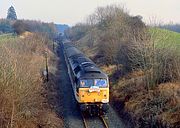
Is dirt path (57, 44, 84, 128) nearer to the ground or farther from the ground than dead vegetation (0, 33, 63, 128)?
nearer to the ground

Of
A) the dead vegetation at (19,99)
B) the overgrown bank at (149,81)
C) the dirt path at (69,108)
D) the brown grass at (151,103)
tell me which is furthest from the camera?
the dirt path at (69,108)

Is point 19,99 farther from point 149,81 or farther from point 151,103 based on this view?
point 149,81

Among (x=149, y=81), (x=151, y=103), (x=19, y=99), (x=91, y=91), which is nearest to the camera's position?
(x=19, y=99)

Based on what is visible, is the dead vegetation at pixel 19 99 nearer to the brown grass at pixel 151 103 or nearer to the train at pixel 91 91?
the train at pixel 91 91

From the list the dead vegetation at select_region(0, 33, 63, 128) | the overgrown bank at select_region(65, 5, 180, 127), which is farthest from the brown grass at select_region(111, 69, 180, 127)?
the dead vegetation at select_region(0, 33, 63, 128)

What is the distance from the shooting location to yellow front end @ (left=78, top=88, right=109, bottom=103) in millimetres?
21984

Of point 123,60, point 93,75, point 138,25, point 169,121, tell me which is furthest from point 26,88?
point 138,25

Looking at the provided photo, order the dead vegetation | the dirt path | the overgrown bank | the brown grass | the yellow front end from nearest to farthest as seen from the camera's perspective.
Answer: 1. the dead vegetation
2. the brown grass
3. the overgrown bank
4. the dirt path
5. the yellow front end

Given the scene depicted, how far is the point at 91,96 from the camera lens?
2209 cm

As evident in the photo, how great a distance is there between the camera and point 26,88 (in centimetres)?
1730

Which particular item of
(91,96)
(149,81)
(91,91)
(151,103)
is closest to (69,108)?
(91,96)

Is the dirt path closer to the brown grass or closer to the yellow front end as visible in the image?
the yellow front end

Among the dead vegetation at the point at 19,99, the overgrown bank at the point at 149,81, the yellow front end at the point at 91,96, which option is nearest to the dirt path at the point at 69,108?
the dead vegetation at the point at 19,99

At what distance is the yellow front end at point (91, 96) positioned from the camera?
2198cm
